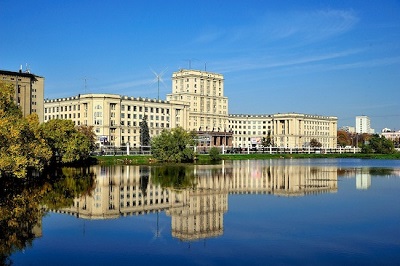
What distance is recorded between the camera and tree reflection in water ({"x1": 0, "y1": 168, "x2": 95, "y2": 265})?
2219cm

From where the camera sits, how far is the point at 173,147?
315 feet

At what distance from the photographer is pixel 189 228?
996 inches

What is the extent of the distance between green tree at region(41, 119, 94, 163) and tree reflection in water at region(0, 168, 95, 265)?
83.4ft

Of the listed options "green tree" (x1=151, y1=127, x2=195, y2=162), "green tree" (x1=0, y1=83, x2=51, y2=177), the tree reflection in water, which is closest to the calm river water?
the tree reflection in water

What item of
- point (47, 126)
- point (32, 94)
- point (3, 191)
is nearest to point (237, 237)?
point (3, 191)

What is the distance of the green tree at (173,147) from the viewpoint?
315 ft

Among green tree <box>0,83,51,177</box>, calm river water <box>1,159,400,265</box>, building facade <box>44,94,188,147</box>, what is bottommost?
calm river water <box>1,159,400,265</box>

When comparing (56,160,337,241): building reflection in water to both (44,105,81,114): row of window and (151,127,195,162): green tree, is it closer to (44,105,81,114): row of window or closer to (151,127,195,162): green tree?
(151,127,195,162): green tree

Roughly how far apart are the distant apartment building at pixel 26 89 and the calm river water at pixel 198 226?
8339 centimetres

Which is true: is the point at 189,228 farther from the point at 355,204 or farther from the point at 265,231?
the point at 355,204

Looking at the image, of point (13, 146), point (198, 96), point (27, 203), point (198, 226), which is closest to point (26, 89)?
point (198, 96)

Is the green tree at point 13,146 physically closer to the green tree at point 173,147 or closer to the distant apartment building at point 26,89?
the green tree at point 173,147

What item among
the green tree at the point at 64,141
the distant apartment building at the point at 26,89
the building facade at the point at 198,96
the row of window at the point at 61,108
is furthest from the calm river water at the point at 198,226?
the building facade at the point at 198,96

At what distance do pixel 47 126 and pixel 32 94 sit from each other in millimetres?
51938
